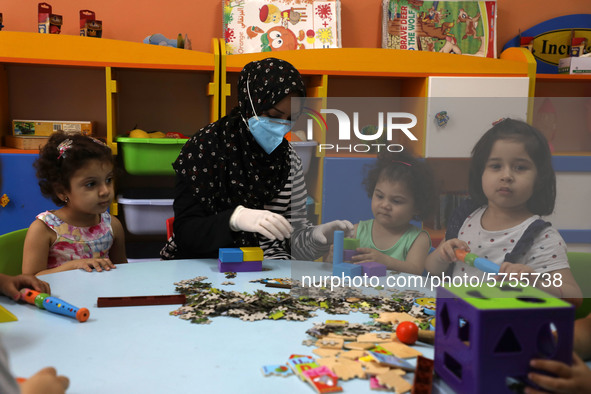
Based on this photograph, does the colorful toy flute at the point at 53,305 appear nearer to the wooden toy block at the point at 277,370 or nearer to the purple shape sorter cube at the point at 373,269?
the wooden toy block at the point at 277,370

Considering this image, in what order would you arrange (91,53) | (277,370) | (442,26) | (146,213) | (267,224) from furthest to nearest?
(442,26) → (146,213) → (91,53) → (267,224) → (277,370)

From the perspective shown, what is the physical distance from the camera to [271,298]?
114 centimetres

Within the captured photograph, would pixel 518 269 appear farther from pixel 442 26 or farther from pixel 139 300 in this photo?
pixel 442 26

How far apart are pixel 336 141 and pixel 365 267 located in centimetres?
26

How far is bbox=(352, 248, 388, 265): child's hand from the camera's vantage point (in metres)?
1.08

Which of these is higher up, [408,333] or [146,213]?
[408,333]

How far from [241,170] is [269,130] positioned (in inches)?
6.2

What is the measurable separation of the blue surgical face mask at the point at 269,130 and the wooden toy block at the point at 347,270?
24.6 inches

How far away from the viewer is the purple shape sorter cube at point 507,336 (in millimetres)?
673

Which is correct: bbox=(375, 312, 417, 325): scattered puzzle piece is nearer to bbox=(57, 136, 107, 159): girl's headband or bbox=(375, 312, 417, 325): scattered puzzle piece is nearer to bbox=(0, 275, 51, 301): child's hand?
bbox=(0, 275, 51, 301): child's hand

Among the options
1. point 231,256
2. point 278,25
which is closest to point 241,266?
point 231,256

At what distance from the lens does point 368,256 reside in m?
1.09

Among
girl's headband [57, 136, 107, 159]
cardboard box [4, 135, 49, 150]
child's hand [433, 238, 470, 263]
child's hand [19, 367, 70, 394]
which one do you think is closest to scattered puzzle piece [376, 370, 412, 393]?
child's hand [433, 238, 470, 263]

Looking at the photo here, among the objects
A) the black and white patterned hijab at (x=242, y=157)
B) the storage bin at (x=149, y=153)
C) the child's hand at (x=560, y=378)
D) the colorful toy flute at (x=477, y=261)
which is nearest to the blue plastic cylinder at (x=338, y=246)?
the colorful toy flute at (x=477, y=261)
